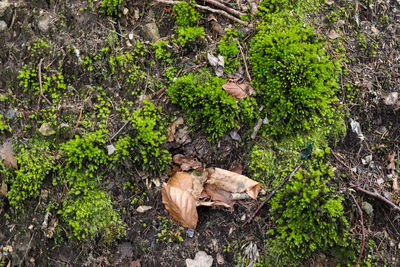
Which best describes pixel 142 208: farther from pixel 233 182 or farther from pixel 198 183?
pixel 233 182

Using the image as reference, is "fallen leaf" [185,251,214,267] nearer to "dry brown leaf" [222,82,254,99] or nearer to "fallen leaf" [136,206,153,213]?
"fallen leaf" [136,206,153,213]

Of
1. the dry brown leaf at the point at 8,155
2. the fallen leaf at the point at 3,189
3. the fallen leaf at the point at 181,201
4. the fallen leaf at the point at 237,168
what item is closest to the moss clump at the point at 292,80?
the fallen leaf at the point at 237,168

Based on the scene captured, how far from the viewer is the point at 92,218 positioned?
128 inches

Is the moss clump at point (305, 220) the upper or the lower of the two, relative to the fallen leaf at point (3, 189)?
upper

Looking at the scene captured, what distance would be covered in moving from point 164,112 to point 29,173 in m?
1.56

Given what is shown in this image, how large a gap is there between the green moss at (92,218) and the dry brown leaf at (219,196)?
99 cm

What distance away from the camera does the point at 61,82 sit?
11.7 ft

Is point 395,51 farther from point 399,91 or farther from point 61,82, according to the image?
point 61,82

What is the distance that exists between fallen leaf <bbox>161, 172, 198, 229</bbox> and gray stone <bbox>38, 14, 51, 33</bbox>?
92.9 inches

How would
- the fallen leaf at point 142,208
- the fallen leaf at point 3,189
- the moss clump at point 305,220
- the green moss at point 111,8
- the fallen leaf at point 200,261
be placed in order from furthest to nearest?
the green moss at point 111,8
the fallen leaf at point 3,189
the fallen leaf at point 142,208
the fallen leaf at point 200,261
the moss clump at point 305,220

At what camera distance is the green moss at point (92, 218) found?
323 centimetres

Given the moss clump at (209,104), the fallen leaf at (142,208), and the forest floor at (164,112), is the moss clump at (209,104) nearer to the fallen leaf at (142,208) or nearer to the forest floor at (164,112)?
the forest floor at (164,112)

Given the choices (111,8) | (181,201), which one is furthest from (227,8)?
(181,201)

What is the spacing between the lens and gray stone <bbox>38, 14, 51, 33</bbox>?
3.75 metres
